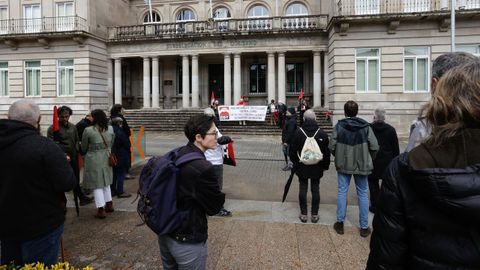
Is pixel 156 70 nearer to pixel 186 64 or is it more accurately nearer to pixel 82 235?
pixel 186 64

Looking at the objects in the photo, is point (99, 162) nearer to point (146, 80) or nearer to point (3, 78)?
point (146, 80)

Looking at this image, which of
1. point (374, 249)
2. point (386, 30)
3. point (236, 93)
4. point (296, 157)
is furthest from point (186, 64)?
point (374, 249)

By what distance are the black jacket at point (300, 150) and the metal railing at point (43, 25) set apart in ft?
81.8

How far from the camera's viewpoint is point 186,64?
26.6 metres

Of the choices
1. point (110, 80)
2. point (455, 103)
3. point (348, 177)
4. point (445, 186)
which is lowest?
point (348, 177)

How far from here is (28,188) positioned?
292cm

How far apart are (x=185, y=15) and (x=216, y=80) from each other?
23.4 feet

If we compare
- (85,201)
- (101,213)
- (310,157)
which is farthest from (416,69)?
(101,213)

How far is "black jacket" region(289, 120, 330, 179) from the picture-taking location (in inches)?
221

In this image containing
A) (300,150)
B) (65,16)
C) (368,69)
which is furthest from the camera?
(65,16)

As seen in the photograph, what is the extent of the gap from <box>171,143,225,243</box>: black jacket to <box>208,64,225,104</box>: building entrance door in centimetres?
2773

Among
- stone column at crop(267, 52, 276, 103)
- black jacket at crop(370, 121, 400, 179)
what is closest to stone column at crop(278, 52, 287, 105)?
stone column at crop(267, 52, 276, 103)

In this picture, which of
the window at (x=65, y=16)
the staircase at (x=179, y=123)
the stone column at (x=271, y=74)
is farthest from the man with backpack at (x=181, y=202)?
the window at (x=65, y=16)

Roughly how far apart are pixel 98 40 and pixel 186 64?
742cm
